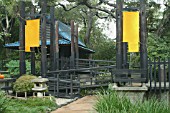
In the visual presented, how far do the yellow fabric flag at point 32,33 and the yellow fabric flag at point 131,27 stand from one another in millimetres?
4294

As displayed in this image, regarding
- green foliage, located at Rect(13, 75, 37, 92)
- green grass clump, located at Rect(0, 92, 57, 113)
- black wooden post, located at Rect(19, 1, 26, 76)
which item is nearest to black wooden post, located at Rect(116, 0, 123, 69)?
green grass clump, located at Rect(0, 92, 57, 113)

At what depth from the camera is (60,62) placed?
1614 centimetres

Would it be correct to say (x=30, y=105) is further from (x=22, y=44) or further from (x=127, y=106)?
(x=22, y=44)

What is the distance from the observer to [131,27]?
9531 millimetres

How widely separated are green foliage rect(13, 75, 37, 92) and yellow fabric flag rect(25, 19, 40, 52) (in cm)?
182

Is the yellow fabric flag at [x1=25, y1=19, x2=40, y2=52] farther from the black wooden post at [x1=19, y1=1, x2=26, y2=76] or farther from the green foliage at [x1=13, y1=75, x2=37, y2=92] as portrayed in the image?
the green foliage at [x1=13, y1=75, x2=37, y2=92]

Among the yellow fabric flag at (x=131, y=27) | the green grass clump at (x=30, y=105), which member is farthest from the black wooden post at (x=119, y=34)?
the green grass clump at (x=30, y=105)

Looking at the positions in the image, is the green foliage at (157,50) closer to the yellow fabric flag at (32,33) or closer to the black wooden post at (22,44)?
the yellow fabric flag at (32,33)

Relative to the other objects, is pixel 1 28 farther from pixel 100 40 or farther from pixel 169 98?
pixel 169 98

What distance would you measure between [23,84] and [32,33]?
2.48 meters

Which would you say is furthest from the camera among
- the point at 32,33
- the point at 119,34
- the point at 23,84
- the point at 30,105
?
the point at 32,33

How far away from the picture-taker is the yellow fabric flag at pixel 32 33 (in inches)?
486

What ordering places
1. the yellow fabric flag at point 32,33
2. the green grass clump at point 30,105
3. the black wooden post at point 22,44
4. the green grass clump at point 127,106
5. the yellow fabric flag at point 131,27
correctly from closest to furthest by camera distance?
the green grass clump at point 127,106, the green grass clump at point 30,105, the yellow fabric flag at point 131,27, the yellow fabric flag at point 32,33, the black wooden post at point 22,44

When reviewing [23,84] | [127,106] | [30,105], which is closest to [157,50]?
[23,84]
